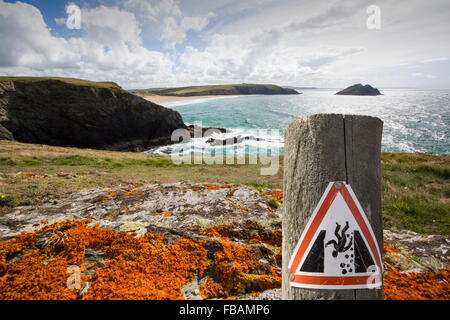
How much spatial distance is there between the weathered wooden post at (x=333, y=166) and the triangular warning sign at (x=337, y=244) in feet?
0.11

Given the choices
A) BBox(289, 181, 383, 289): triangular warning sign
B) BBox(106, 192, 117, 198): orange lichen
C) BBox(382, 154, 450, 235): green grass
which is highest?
BBox(289, 181, 383, 289): triangular warning sign

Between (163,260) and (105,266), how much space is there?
0.69m

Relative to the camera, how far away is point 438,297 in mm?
2223

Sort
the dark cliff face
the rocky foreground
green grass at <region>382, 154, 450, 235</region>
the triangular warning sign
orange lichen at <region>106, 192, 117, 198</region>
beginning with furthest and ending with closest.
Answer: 1. the dark cliff face
2. green grass at <region>382, 154, 450, 235</region>
3. orange lichen at <region>106, 192, 117, 198</region>
4. the rocky foreground
5. the triangular warning sign

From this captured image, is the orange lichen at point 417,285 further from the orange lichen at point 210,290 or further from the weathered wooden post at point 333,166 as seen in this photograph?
the orange lichen at point 210,290

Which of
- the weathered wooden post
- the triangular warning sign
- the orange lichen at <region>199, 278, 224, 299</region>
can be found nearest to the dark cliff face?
the orange lichen at <region>199, 278, 224, 299</region>

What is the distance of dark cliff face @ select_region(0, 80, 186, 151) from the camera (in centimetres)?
3466

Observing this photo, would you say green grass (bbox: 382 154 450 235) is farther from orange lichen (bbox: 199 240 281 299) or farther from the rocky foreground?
orange lichen (bbox: 199 240 281 299)

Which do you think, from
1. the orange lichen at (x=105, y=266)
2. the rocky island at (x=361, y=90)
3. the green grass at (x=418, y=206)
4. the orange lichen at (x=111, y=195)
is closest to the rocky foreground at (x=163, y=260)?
the orange lichen at (x=105, y=266)

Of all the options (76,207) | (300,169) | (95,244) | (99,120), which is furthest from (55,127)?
(300,169)
